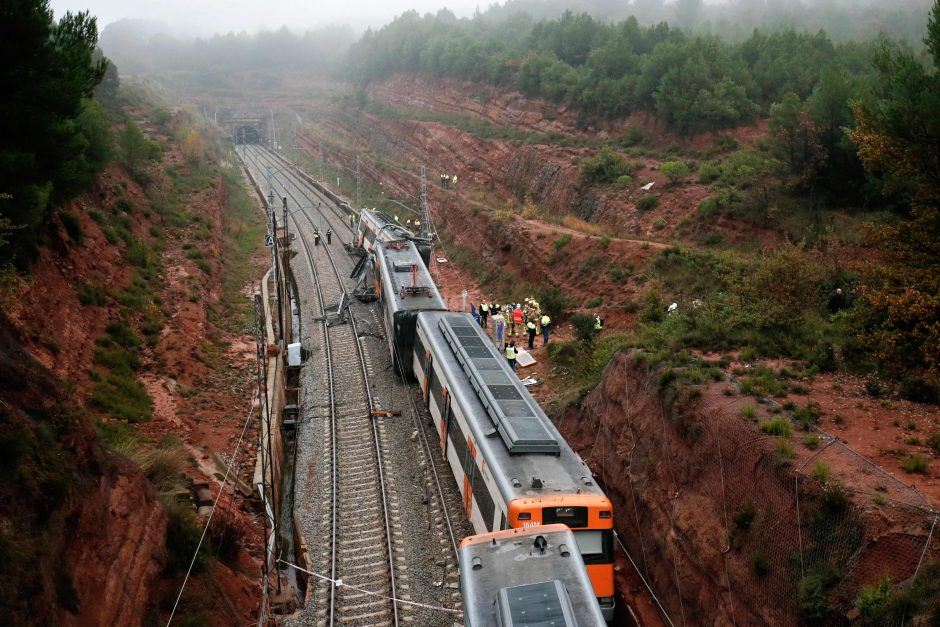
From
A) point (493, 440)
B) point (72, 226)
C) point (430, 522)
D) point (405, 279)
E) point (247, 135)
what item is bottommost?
point (430, 522)

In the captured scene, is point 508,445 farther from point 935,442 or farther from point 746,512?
point 935,442

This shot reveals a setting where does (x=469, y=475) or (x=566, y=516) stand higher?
(x=566, y=516)

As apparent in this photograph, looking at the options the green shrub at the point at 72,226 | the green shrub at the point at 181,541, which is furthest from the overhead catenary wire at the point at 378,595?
the green shrub at the point at 72,226

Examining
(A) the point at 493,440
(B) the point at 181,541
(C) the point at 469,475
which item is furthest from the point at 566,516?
(B) the point at 181,541

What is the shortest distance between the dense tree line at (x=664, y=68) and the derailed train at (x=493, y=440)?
20509mm

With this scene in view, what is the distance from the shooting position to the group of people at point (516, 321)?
27688 millimetres

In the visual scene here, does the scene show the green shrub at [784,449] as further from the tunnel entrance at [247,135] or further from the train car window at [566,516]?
the tunnel entrance at [247,135]

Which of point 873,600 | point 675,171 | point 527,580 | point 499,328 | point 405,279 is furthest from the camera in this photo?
point 675,171

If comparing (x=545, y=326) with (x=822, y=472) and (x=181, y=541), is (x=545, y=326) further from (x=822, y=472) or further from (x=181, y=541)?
(x=181, y=541)

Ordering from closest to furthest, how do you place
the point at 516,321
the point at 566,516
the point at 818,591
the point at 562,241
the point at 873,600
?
the point at 873,600 < the point at 818,591 < the point at 566,516 < the point at 516,321 < the point at 562,241

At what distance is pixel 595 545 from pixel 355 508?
7.31 m

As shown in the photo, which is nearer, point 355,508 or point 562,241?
point 355,508

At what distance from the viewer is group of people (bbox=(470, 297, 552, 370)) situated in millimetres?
27688

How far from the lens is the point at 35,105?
18438 mm
